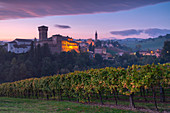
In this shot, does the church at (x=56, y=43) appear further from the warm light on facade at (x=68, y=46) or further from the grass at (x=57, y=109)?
the grass at (x=57, y=109)

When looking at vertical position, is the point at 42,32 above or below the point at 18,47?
above

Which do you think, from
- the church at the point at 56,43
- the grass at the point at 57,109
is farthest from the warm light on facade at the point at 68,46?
the grass at the point at 57,109

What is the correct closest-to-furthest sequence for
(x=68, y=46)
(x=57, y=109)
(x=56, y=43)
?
(x=57, y=109) → (x=56, y=43) → (x=68, y=46)

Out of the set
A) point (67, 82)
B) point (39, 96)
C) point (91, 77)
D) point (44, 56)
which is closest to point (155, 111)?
point (91, 77)

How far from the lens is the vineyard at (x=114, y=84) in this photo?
995cm

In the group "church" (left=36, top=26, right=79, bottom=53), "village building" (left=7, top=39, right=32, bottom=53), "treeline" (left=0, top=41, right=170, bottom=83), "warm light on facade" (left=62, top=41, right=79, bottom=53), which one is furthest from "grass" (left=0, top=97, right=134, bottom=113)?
"warm light on facade" (left=62, top=41, right=79, bottom=53)

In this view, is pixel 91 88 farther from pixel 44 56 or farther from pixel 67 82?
pixel 44 56

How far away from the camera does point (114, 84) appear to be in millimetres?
11992

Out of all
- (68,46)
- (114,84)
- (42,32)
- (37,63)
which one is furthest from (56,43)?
(114,84)

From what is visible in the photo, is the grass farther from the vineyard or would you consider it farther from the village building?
the village building

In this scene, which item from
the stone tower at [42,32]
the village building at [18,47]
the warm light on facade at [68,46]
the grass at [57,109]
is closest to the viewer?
the grass at [57,109]

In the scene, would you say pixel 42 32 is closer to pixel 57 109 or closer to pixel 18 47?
pixel 18 47

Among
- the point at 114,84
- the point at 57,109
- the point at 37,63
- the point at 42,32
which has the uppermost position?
the point at 42,32

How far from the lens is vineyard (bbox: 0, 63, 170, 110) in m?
9.95
